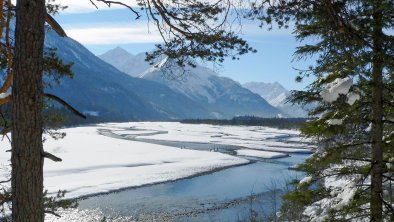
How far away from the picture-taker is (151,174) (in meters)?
37.7

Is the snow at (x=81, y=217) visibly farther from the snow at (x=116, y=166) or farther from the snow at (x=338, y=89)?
the snow at (x=338, y=89)

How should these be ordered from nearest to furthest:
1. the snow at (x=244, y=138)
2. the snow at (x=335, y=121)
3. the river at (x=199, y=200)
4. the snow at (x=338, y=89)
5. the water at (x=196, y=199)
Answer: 1. the snow at (x=338, y=89)
2. the snow at (x=335, y=121)
3. the river at (x=199, y=200)
4. the water at (x=196, y=199)
5. the snow at (x=244, y=138)

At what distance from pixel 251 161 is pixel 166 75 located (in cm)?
4521

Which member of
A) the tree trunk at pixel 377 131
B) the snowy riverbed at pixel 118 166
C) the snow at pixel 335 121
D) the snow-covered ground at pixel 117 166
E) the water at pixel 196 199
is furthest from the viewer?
the snow-covered ground at pixel 117 166

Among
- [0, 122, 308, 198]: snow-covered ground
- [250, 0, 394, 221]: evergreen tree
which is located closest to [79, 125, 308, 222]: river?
[0, 122, 308, 198]: snow-covered ground

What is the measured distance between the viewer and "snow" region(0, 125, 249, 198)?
32.2 metres

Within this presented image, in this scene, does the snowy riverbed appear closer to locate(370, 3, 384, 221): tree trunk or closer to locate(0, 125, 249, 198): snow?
locate(0, 125, 249, 198): snow

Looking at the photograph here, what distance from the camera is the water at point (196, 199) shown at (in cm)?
2408

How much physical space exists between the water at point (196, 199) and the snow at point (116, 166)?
193 centimetres

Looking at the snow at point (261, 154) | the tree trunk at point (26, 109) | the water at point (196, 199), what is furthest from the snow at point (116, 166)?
the tree trunk at point (26, 109)

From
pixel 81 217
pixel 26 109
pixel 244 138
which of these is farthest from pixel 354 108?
pixel 244 138

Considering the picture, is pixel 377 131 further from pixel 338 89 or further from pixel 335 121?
pixel 338 89

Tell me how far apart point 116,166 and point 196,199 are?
15486 millimetres

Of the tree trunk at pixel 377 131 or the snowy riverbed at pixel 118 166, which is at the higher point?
the tree trunk at pixel 377 131
